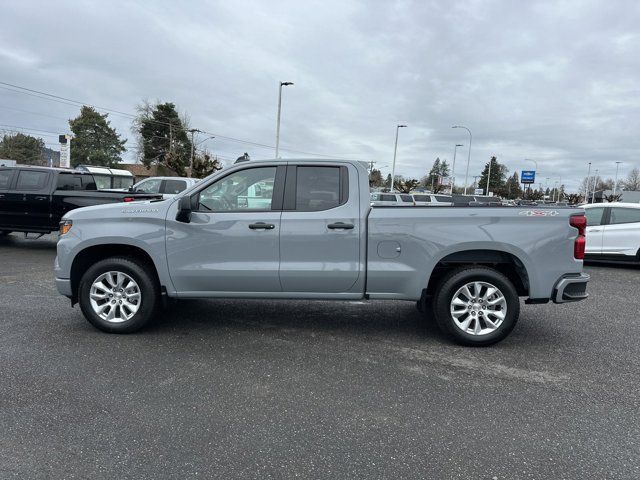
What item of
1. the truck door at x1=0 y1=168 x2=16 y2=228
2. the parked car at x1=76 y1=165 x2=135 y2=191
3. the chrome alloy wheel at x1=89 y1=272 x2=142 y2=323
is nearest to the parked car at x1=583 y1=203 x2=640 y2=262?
the chrome alloy wheel at x1=89 y1=272 x2=142 y2=323

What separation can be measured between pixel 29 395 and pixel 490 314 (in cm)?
421

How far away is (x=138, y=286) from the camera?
16.1 feet

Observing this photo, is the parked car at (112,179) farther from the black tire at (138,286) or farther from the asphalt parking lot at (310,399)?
the black tire at (138,286)

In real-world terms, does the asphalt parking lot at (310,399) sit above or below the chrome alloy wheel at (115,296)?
below

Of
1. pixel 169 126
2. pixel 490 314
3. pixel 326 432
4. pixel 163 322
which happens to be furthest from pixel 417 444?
pixel 169 126

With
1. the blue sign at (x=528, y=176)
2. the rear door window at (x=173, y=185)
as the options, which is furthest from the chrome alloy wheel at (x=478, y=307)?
the blue sign at (x=528, y=176)

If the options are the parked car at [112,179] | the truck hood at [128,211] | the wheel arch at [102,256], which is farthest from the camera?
the parked car at [112,179]

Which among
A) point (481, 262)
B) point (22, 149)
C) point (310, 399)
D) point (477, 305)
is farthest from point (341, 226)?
point (22, 149)

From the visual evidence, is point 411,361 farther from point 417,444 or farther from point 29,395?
point 29,395

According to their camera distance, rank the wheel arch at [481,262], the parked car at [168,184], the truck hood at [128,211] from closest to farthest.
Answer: the wheel arch at [481,262], the truck hood at [128,211], the parked car at [168,184]

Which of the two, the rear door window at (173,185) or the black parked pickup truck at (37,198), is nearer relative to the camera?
the black parked pickup truck at (37,198)

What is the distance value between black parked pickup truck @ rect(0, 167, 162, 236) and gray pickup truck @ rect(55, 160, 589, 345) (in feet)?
19.7

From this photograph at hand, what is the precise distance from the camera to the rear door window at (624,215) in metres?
10.6

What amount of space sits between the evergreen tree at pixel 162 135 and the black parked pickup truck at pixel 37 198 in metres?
51.0
